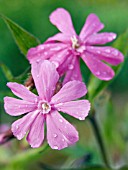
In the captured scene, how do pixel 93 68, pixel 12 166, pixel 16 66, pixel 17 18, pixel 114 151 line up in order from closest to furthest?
pixel 93 68 → pixel 12 166 → pixel 114 151 → pixel 16 66 → pixel 17 18

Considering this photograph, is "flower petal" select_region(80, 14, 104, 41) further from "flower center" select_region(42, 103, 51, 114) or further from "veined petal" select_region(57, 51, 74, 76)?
"flower center" select_region(42, 103, 51, 114)

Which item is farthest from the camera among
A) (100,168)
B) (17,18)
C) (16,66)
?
(17,18)

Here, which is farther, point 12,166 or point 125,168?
point 12,166

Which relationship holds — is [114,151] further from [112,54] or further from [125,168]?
[112,54]

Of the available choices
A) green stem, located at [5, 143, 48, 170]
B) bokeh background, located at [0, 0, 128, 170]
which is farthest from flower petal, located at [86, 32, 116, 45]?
bokeh background, located at [0, 0, 128, 170]

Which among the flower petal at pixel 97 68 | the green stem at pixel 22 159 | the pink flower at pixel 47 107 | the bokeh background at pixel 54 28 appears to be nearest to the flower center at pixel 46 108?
the pink flower at pixel 47 107

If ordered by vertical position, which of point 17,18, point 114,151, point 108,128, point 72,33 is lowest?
point 114,151

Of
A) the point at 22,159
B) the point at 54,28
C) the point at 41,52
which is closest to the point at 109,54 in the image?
the point at 41,52

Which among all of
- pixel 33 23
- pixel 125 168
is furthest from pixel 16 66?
pixel 125 168
